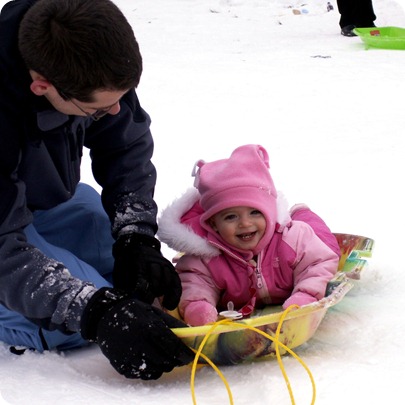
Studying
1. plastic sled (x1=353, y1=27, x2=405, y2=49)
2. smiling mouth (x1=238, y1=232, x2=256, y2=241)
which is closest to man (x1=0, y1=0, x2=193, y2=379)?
smiling mouth (x1=238, y1=232, x2=256, y2=241)

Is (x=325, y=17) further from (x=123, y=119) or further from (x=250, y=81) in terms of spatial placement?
(x=123, y=119)

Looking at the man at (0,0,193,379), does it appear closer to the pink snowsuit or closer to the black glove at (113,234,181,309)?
the black glove at (113,234,181,309)

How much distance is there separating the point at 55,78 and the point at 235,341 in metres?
0.67

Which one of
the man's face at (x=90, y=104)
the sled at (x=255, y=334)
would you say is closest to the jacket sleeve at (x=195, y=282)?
the sled at (x=255, y=334)

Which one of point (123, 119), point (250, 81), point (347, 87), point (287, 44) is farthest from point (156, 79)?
point (123, 119)

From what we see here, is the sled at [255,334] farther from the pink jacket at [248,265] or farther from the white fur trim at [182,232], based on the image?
the white fur trim at [182,232]

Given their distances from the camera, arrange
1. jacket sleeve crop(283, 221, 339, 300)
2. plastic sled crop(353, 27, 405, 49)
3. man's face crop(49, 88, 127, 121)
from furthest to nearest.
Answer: plastic sled crop(353, 27, 405, 49) → jacket sleeve crop(283, 221, 339, 300) → man's face crop(49, 88, 127, 121)

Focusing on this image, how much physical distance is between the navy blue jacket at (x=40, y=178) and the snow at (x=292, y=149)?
0.18 meters

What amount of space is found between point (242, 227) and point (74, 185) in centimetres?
47

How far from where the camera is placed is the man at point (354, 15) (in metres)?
6.57

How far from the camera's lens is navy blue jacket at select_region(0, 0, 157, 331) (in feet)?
5.76

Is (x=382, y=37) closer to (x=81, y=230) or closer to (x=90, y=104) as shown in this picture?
(x=81, y=230)

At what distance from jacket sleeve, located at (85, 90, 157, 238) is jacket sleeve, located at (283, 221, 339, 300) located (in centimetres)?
38

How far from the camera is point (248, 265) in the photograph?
2154 mm
